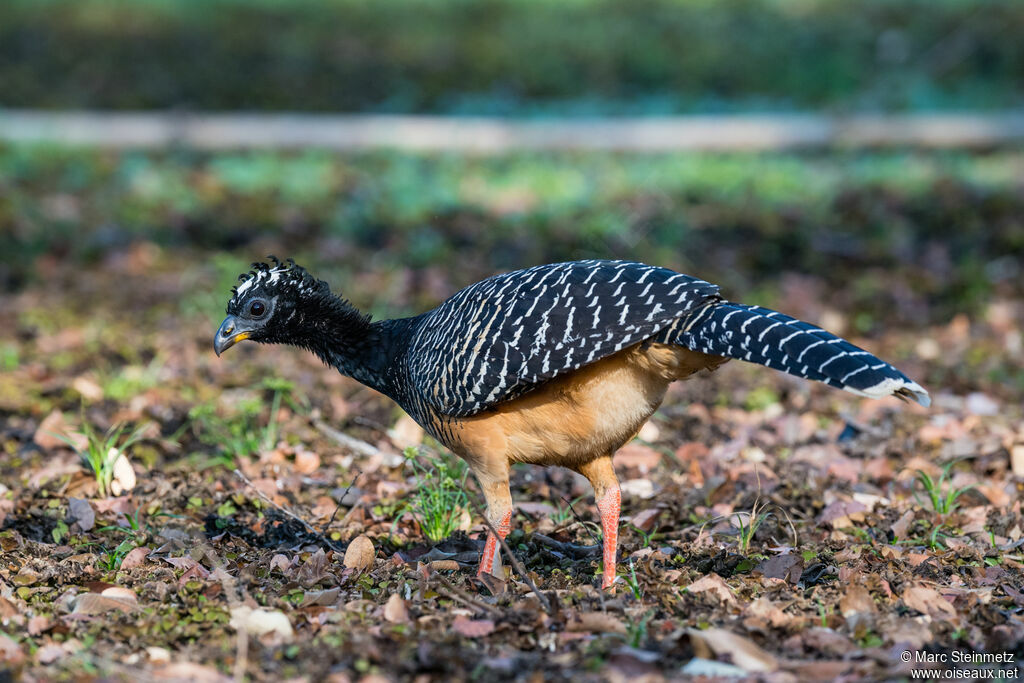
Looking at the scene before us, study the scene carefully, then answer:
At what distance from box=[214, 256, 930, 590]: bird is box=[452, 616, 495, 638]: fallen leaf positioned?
665 millimetres

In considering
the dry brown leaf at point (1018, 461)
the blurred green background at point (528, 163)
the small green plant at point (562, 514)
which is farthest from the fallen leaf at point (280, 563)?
the blurred green background at point (528, 163)

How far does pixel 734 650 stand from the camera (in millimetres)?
3506

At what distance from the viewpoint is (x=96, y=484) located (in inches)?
217

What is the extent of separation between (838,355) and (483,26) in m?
20.2

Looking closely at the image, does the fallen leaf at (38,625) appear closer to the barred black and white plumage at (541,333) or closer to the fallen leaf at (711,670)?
the barred black and white plumage at (541,333)

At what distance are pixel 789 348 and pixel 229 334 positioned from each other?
8.46ft

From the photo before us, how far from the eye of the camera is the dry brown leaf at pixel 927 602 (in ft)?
13.0

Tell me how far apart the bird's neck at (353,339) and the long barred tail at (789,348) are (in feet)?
5.29

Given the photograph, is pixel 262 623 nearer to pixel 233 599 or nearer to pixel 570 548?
pixel 233 599

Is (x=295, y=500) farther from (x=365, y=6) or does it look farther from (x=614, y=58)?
(x=365, y=6)

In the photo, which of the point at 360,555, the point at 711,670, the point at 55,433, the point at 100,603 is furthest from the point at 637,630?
the point at 55,433

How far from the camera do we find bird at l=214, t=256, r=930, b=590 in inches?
157

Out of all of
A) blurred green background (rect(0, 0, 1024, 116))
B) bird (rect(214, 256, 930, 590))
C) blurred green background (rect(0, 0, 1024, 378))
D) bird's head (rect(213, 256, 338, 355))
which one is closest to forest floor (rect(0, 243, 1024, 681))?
bird (rect(214, 256, 930, 590))

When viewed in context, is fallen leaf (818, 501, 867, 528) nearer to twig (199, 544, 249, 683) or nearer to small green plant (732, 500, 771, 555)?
small green plant (732, 500, 771, 555)
